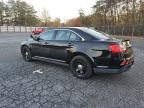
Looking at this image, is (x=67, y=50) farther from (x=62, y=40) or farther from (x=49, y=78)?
(x=49, y=78)

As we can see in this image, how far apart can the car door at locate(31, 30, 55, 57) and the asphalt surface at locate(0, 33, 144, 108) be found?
24.9 inches

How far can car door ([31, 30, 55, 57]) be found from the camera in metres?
6.16

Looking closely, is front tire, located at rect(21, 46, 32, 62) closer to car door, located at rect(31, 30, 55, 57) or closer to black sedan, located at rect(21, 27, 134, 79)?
car door, located at rect(31, 30, 55, 57)

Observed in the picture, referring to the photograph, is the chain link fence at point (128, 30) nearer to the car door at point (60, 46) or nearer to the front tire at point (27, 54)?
the front tire at point (27, 54)

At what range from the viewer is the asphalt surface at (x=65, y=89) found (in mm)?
3711

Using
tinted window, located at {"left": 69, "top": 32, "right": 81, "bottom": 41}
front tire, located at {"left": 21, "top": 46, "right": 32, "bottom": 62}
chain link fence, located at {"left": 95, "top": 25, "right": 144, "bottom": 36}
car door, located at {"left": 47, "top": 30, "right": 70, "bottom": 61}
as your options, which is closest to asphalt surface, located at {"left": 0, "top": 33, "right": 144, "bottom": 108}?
car door, located at {"left": 47, "top": 30, "right": 70, "bottom": 61}

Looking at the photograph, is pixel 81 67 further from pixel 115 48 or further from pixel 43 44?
pixel 43 44

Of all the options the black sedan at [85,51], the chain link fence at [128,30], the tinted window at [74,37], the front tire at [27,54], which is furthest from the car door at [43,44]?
the chain link fence at [128,30]

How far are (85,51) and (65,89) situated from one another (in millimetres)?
1231

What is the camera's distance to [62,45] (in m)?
5.57

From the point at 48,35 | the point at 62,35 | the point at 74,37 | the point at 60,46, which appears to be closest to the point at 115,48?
the point at 74,37

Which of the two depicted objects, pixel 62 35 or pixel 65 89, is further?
pixel 62 35

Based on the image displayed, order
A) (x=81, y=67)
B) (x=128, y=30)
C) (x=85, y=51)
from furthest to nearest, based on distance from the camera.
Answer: (x=128, y=30) < (x=81, y=67) < (x=85, y=51)

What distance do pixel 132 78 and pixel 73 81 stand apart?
176 centimetres
